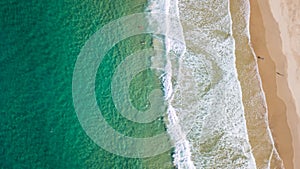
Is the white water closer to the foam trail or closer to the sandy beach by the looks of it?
the foam trail

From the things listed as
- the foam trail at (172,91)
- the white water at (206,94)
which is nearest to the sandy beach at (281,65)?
the white water at (206,94)

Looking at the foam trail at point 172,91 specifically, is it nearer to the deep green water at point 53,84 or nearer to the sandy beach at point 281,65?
the deep green water at point 53,84

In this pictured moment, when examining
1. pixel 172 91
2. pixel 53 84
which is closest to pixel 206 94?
pixel 172 91

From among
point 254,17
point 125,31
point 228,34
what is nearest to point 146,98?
point 125,31

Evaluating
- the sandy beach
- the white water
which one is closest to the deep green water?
the white water

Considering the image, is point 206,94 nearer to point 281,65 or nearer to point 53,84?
point 281,65
